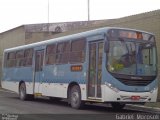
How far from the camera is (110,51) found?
17.2 meters

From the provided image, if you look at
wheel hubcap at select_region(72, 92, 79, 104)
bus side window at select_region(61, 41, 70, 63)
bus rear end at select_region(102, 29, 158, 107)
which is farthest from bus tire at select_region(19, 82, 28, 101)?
bus rear end at select_region(102, 29, 158, 107)

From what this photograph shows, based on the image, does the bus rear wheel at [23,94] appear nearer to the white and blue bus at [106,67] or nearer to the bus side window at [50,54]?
the bus side window at [50,54]

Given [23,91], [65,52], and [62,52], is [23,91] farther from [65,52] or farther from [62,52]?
[65,52]

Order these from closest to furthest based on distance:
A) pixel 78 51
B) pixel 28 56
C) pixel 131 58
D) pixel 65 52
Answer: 1. pixel 131 58
2. pixel 78 51
3. pixel 65 52
4. pixel 28 56

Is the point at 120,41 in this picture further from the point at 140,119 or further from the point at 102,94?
the point at 140,119

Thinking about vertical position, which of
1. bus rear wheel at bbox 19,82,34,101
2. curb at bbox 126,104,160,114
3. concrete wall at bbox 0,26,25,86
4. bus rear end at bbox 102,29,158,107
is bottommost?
curb at bbox 126,104,160,114

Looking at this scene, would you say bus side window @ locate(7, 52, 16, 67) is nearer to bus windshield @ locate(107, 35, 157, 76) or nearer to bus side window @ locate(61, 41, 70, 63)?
bus side window @ locate(61, 41, 70, 63)

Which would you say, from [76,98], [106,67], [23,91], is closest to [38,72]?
[23,91]

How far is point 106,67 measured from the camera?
56.3 feet

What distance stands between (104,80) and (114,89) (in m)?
0.51

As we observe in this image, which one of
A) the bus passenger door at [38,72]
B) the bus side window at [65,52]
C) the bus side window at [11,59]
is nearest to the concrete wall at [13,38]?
the bus side window at [11,59]

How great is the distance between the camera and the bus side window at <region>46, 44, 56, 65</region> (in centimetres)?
2195

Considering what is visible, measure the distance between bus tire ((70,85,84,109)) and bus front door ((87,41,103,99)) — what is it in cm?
83

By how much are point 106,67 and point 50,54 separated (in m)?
5.77
